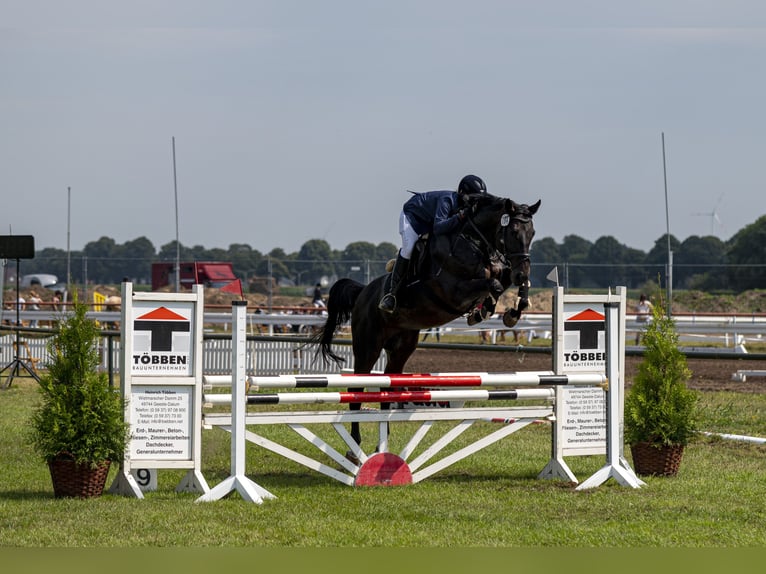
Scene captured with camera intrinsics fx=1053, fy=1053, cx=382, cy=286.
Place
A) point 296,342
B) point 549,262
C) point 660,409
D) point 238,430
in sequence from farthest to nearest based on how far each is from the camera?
1. point 549,262
2. point 296,342
3. point 660,409
4. point 238,430

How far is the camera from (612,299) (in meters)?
7.66

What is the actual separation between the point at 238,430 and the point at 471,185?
2.97 metres

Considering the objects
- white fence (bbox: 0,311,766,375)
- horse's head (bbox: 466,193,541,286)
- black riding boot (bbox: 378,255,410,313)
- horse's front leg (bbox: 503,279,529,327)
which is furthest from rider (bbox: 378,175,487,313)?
white fence (bbox: 0,311,766,375)

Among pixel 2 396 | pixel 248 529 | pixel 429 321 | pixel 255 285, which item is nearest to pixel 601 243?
pixel 255 285

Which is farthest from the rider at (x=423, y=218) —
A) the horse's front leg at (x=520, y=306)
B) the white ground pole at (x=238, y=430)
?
the white ground pole at (x=238, y=430)

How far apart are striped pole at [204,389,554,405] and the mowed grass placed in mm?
617

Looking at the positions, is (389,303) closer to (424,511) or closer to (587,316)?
(587,316)

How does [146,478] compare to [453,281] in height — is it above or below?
below

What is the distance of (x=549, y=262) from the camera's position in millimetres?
29000

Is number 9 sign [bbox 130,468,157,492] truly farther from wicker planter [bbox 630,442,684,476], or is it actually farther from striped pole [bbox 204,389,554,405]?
wicker planter [bbox 630,442,684,476]

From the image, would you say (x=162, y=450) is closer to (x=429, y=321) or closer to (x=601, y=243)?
(x=429, y=321)

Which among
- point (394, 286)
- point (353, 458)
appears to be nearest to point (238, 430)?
point (353, 458)

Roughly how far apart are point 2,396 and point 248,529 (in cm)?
996

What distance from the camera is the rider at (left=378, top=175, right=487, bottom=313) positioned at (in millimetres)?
8508
